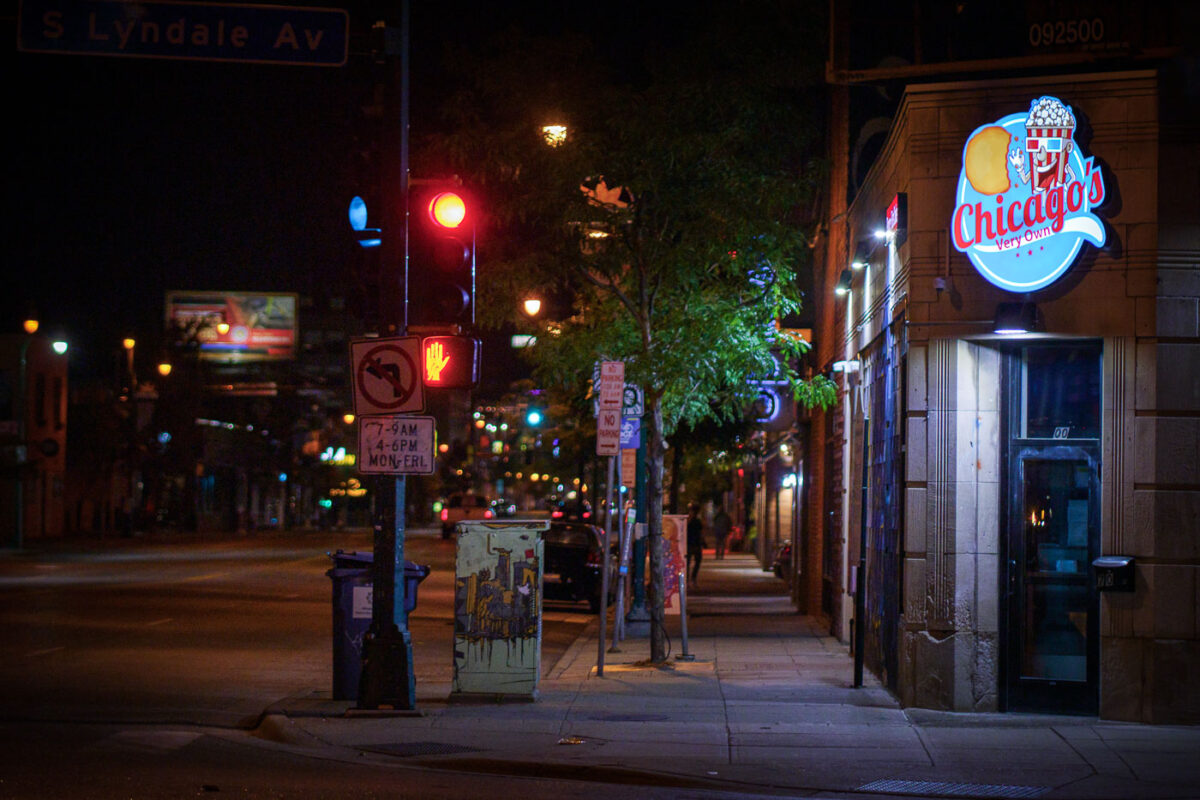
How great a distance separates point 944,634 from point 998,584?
2.17 feet

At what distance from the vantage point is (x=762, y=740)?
382 inches

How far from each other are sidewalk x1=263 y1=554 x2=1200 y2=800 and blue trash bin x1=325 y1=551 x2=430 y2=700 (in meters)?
0.30

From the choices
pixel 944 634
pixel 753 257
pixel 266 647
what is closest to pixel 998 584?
pixel 944 634

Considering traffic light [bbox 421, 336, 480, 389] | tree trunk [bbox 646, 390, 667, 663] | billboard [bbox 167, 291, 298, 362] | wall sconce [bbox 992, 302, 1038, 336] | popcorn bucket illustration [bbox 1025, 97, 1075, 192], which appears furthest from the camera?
billboard [bbox 167, 291, 298, 362]

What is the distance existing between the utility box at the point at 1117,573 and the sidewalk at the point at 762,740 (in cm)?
116

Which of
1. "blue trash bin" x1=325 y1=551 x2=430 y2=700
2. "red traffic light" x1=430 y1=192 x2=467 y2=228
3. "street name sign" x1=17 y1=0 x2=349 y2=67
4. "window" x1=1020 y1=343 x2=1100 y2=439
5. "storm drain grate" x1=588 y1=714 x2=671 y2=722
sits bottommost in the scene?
"storm drain grate" x1=588 y1=714 x2=671 y2=722

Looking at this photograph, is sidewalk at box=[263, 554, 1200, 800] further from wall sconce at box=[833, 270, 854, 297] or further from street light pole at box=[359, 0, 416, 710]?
wall sconce at box=[833, 270, 854, 297]

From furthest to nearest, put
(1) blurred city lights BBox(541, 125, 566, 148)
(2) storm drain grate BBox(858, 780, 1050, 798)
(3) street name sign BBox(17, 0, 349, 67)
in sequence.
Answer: (1) blurred city lights BBox(541, 125, 566, 148) < (3) street name sign BBox(17, 0, 349, 67) < (2) storm drain grate BBox(858, 780, 1050, 798)

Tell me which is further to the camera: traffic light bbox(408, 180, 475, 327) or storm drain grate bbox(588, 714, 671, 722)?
traffic light bbox(408, 180, 475, 327)

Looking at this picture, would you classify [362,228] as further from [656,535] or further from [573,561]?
[573,561]

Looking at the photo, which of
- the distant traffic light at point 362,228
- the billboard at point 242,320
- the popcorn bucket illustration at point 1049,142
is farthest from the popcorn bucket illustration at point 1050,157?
the billboard at point 242,320

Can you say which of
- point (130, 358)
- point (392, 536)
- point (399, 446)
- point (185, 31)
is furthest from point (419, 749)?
point (130, 358)

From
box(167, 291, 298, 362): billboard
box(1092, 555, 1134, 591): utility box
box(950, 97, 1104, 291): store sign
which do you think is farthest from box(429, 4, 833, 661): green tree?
box(167, 291, 298, 362): billboard

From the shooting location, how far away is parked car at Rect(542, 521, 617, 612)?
24344 millimetres
